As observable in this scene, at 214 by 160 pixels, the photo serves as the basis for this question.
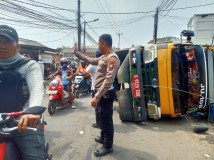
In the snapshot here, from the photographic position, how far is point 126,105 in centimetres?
504

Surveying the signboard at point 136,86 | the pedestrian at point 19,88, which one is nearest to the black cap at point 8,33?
the pedestrian at point 19,88

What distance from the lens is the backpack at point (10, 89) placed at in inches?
67.6

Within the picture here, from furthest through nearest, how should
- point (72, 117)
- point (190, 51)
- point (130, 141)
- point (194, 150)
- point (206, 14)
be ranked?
point (206, 14) → point (72, 117) → point (190, 51) → point (130, 141) → point (194, 150)

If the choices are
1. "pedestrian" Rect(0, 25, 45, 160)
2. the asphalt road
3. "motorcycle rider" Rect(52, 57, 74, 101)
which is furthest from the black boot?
"motorcycle rider" Rect(52, 57, 74, 101)

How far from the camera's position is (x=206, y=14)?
14.9 meters

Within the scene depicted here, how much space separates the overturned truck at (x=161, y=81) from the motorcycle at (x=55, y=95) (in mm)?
1966

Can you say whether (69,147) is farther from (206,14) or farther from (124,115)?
(206,14)

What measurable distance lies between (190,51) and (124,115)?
2328 millimetres

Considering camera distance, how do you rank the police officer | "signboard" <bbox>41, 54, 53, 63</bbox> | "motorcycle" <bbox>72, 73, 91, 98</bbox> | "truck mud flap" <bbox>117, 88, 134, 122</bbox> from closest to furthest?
1. the police officer
2. "truck mud flap" <bbox>117, 88, 134, 122</bbox>
3. "motorcycle" <bbox>72, 73, 91, 98</bbox>
4. "signboard" <bbox>41, 54, 53, 63</bbox>

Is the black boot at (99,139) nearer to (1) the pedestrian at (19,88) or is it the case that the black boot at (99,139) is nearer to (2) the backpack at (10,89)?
(1) the pedestrian at (19,88)

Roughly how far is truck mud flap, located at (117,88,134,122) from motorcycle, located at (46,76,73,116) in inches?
79.5

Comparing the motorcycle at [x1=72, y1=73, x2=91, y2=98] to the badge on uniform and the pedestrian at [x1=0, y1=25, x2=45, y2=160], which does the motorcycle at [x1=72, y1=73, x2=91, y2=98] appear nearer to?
the badge on uniform

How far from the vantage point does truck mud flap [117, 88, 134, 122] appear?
198 inches

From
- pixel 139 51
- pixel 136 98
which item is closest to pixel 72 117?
pixel 136 98
